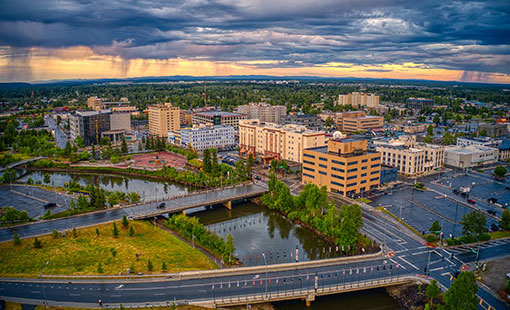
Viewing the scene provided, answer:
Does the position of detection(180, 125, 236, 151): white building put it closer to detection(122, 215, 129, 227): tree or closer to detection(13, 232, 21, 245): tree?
detection(122, 215, 129, 227): tree

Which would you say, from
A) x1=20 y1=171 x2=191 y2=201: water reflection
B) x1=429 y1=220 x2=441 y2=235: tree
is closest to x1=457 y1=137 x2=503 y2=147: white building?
x1=429 y1=220 x2=441 y2=235: tree

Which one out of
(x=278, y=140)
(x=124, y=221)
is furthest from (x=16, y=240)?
(x=278, y=140)

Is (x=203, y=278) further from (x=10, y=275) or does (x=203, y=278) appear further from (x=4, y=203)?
(x=4, y=203)

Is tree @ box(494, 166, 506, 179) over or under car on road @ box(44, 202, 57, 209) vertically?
over

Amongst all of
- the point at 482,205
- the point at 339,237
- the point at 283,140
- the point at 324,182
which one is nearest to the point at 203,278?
the point at 339,237

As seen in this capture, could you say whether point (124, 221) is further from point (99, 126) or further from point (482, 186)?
point (99, 126)

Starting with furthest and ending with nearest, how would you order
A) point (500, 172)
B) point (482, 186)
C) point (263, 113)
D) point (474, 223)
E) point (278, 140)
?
1. point (263, 113)
2. point (278, 140)
3. point (500, 172)
4. point (482, 186)
5. point (474, 223)
